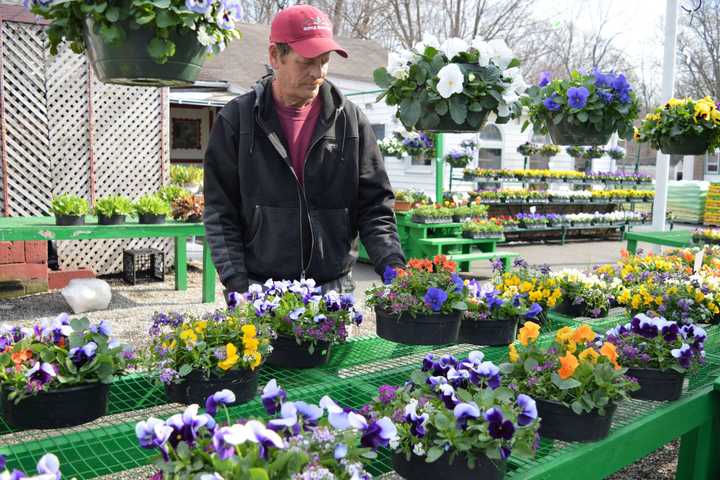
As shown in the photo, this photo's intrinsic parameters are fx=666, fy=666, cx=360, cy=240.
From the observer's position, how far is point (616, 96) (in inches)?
112

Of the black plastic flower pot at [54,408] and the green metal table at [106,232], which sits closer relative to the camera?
the black plastic flower pot at [54,408]

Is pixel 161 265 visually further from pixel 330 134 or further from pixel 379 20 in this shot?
pixel 379 20

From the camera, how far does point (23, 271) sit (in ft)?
22.8

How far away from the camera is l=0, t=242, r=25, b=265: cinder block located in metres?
6.76

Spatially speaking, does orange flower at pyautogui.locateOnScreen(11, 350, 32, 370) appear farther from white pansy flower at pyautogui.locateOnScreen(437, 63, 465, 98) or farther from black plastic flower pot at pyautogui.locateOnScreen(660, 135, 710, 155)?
black plastic flower pot at pyautogui.locateOnScreen(660, 135, 710, 155)

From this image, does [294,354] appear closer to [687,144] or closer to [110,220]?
[687,144]

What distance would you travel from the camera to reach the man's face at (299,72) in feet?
7.33

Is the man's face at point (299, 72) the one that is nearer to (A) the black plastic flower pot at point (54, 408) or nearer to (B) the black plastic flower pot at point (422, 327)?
(B) the black plastic flower pot at point (422, 327)

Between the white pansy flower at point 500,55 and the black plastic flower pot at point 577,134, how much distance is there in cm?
62

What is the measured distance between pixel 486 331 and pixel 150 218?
16.0 feet

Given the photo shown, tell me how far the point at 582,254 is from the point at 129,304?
778cm

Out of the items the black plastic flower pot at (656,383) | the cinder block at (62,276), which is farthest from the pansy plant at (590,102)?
the cinder block at (62,276)

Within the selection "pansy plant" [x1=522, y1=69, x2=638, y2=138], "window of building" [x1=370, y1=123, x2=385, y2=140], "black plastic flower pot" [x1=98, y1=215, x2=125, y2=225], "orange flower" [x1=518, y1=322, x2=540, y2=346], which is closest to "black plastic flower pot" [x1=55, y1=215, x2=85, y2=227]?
"black plastic flower pot" [x1=98, y1=215, x2=125, y2=225]

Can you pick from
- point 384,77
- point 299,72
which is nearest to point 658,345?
point 384,77
